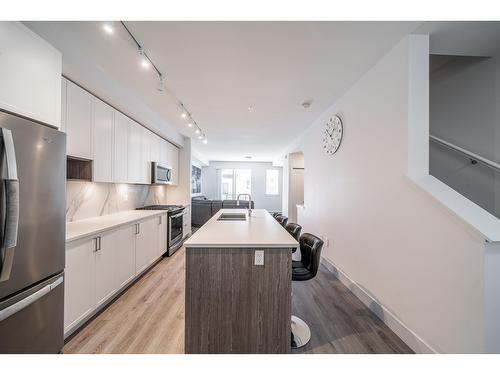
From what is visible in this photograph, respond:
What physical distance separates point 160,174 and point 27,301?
288cm

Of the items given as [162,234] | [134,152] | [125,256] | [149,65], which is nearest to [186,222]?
[162,234]

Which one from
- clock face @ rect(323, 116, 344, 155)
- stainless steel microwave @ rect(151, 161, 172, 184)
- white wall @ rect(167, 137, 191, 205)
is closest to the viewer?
clock face @ rect(323, 116, 344, 155)

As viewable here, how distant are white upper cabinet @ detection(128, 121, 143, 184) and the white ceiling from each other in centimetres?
20

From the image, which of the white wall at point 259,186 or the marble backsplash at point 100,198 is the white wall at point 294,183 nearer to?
the white wall at point 259,186

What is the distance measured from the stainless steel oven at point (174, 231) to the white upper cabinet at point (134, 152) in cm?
90

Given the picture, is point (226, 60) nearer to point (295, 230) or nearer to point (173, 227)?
point (295, 230)

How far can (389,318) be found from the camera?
1885 mm

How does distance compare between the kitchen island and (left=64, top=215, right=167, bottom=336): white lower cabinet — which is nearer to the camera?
the kitchen island

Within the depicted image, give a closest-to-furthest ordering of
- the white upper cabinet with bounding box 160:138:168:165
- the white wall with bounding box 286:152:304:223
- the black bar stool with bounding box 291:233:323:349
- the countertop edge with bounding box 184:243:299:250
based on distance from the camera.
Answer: the countertop edge with bounding box 184:243:299:250 → the black bar stool with bounding box 291:233:323:349 → the white upper cabinet with bounding box 160:138:168:165 → the white wall with bounding box 286:152:304:223

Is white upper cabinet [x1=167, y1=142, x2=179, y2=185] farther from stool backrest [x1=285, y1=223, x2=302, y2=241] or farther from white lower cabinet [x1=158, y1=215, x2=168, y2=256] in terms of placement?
stool backrest [x1=285, y1=223, x2=302, y2=241]

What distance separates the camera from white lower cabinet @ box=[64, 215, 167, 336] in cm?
170

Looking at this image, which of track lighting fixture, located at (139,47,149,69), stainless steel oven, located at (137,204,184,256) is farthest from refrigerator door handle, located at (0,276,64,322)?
stainless steel oven, located at (137,204,184,256)
